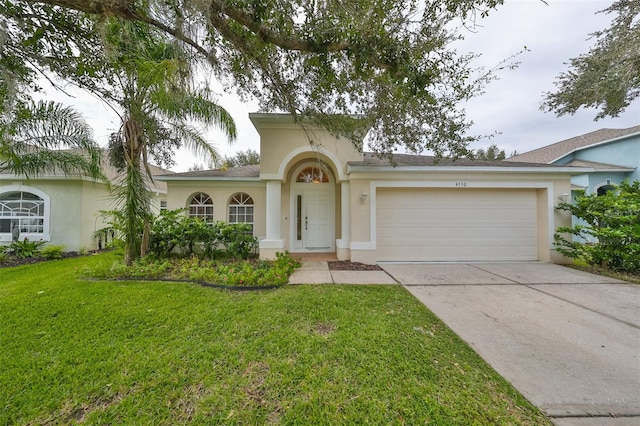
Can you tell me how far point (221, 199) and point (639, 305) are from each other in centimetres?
1166

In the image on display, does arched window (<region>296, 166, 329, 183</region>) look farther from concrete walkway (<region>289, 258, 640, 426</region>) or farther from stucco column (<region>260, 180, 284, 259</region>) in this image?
concrete walkway (<region>289, 258, 640, 426</region>)

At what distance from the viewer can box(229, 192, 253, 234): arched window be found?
33.0 feet

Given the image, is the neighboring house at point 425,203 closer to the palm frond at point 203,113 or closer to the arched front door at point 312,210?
the palm frond at point 203,113

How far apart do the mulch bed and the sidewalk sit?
308mm

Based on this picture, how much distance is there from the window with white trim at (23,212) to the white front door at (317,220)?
10.9 metres

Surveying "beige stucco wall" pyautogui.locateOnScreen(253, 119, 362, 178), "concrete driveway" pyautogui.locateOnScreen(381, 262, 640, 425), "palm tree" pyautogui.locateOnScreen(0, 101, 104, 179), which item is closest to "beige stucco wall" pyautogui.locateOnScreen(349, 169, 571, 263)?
"beige stucco wall" pyautogui.locateOnScreen(253, 119, 362, 178)

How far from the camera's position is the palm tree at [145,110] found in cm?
465

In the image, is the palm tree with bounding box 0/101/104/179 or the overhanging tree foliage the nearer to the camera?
the overhanging tree foliage

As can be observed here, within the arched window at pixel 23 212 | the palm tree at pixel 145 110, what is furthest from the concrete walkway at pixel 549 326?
the arched window at pixel 23 212

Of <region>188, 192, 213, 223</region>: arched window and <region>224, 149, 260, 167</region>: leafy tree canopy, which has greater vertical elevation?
<region>224, 149, 260, 167</region>: leafy tree canopy

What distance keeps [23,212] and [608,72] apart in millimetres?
21182

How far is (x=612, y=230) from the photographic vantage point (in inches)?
252

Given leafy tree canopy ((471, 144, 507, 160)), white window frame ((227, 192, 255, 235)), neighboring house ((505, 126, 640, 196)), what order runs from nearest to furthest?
leafy tree canopy ((471, 144, 507, 160)), white window frame ((227, 192, 255, 235)), neighboring house ((505, 126, 640, 196))

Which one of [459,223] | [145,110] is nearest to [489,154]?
[459,223]
